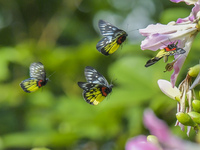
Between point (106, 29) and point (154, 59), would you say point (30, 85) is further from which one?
point (154, 59)

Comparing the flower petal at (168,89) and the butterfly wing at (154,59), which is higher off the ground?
the butterfly wing at (154,59)

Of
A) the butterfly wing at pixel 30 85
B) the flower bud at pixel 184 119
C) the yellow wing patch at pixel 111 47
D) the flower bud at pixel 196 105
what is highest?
the yellow wing patch at pixel 111 47

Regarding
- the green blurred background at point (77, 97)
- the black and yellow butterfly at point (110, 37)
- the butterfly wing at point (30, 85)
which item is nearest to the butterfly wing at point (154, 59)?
the black and yellow butterfly at point (110, 37)

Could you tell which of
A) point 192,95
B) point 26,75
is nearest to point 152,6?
→ point 26,75

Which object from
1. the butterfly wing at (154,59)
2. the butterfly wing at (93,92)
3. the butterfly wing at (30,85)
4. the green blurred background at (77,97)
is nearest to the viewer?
the butterfly wing at (154,59)

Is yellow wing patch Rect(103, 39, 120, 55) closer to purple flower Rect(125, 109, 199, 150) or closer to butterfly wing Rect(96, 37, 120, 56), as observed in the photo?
butterfly wing Rect(96, 37, 120, 56)

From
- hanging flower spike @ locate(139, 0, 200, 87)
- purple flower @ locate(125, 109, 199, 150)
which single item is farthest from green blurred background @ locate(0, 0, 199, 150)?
purple flower @ locate(125, 109, 199, 150)

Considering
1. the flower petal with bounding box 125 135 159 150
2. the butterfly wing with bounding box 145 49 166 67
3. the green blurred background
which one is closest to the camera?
the flower petal with bounding box 125 135 159 150

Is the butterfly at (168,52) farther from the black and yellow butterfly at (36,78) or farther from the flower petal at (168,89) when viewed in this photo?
the black and yellow butterfly at (36,78)
